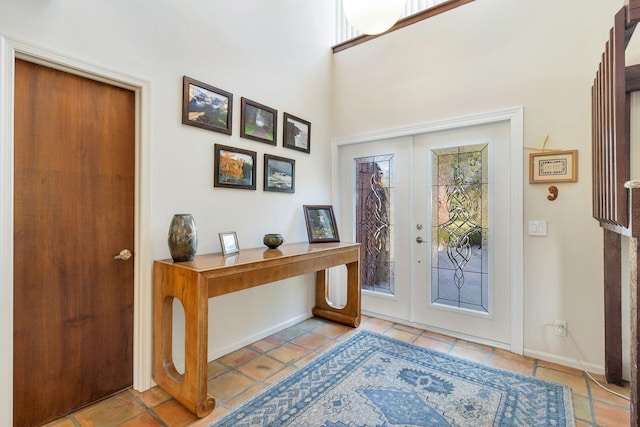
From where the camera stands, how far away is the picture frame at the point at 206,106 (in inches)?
88.5

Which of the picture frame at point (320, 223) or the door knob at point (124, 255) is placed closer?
the door knob at point (124, 255)

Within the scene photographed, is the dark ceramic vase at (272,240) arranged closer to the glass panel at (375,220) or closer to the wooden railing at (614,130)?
the glass panel at (375,220)

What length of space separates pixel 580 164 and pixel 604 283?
872mm

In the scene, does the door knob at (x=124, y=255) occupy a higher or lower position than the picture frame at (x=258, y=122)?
lower

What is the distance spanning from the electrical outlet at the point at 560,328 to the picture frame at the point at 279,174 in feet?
8.20

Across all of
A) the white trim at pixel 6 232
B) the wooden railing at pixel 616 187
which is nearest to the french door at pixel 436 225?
the wooden railing at pixel 616 187

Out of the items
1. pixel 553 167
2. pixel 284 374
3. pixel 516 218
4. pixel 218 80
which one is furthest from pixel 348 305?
pixel 218 80

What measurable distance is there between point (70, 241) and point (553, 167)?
3.35m

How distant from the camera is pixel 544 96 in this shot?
2430 millimetres

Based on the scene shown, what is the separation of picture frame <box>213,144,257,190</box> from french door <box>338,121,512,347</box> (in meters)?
1.27

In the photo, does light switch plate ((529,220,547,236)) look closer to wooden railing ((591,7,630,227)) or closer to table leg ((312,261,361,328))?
wooden railing ((591,7,630,227))

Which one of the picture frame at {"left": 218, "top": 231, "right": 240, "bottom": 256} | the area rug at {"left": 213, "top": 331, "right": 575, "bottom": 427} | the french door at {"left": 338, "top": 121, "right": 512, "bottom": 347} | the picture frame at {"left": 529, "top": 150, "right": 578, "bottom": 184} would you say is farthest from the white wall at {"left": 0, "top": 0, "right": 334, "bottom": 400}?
the picture frame at {"left": 529, "top": 150, "right": 578, "bottom": 184}

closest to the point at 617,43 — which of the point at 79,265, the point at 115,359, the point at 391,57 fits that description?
the point at 391,57

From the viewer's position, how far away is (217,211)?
2482mm
